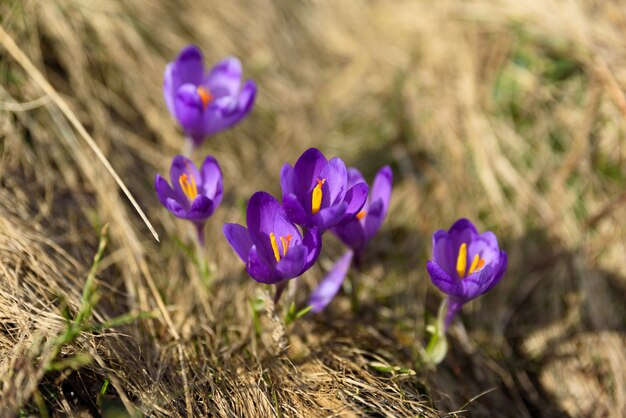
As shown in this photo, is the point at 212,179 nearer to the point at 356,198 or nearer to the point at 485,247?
the point at 356,198

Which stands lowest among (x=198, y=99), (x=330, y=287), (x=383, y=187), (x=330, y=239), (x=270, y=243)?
(x=330, y=239)

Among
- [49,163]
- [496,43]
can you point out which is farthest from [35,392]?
[496,43]

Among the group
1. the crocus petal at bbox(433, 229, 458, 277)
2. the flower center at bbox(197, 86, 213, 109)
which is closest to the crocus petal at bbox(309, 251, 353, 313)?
the crocus petal at bbox(433, 229, 458, 277)

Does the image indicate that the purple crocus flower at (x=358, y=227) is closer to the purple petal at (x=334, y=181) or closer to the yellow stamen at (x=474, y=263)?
the purple petal at (x=334, y=181)

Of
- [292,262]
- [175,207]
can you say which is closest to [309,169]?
[292,262]

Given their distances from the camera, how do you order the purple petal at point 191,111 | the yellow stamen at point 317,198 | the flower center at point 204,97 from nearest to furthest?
the yellow stamen at point 317,198
the purple petal at point 191,111
the flower center at point 204,97

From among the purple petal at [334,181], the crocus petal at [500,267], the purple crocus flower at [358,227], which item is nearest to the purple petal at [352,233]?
the purple crocus flower at [358,227]

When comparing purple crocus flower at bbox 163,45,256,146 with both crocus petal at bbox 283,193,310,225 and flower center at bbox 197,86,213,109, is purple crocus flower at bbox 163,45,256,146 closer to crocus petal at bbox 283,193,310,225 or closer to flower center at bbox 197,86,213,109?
flower center at bbox 197,86,213,109
